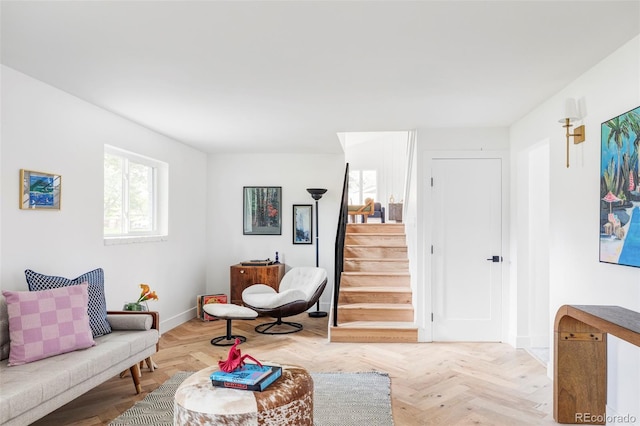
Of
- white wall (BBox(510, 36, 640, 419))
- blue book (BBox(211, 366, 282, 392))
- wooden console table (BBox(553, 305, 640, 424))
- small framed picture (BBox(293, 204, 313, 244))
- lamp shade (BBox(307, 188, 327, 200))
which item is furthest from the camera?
small framed picture (BBox(293, 204, 313, 244))

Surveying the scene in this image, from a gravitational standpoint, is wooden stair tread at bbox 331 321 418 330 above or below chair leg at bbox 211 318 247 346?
above

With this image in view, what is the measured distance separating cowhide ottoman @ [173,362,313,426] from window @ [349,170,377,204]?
7.95 m

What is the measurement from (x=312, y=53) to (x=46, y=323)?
2.39 metres

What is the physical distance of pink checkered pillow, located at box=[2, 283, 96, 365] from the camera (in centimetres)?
284

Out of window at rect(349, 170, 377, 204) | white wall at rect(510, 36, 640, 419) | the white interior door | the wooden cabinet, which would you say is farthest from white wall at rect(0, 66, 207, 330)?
window at rect(349, 170, 377, 204)

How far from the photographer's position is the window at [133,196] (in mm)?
4697

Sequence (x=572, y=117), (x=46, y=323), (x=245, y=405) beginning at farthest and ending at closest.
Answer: (x=572, y=117)
(x=46, y=323)
(x=245, y=405)

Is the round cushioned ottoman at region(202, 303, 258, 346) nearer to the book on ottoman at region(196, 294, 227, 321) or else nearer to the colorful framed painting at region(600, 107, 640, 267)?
the book on ottoman at region(196, 294, 227, 321)

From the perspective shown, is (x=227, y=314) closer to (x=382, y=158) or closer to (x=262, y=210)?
(x=262, y=210)

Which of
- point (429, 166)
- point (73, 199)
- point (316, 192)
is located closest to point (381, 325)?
point (429, 166)

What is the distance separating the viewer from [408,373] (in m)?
4.09

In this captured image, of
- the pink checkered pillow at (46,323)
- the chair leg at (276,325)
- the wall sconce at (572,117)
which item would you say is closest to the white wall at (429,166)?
the chair leg at (276,325)

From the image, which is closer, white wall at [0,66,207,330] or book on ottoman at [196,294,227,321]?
white wall at [0,66,207,330]

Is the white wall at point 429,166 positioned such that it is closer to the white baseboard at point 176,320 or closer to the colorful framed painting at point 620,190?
the colorful framed painting at point 620,190
